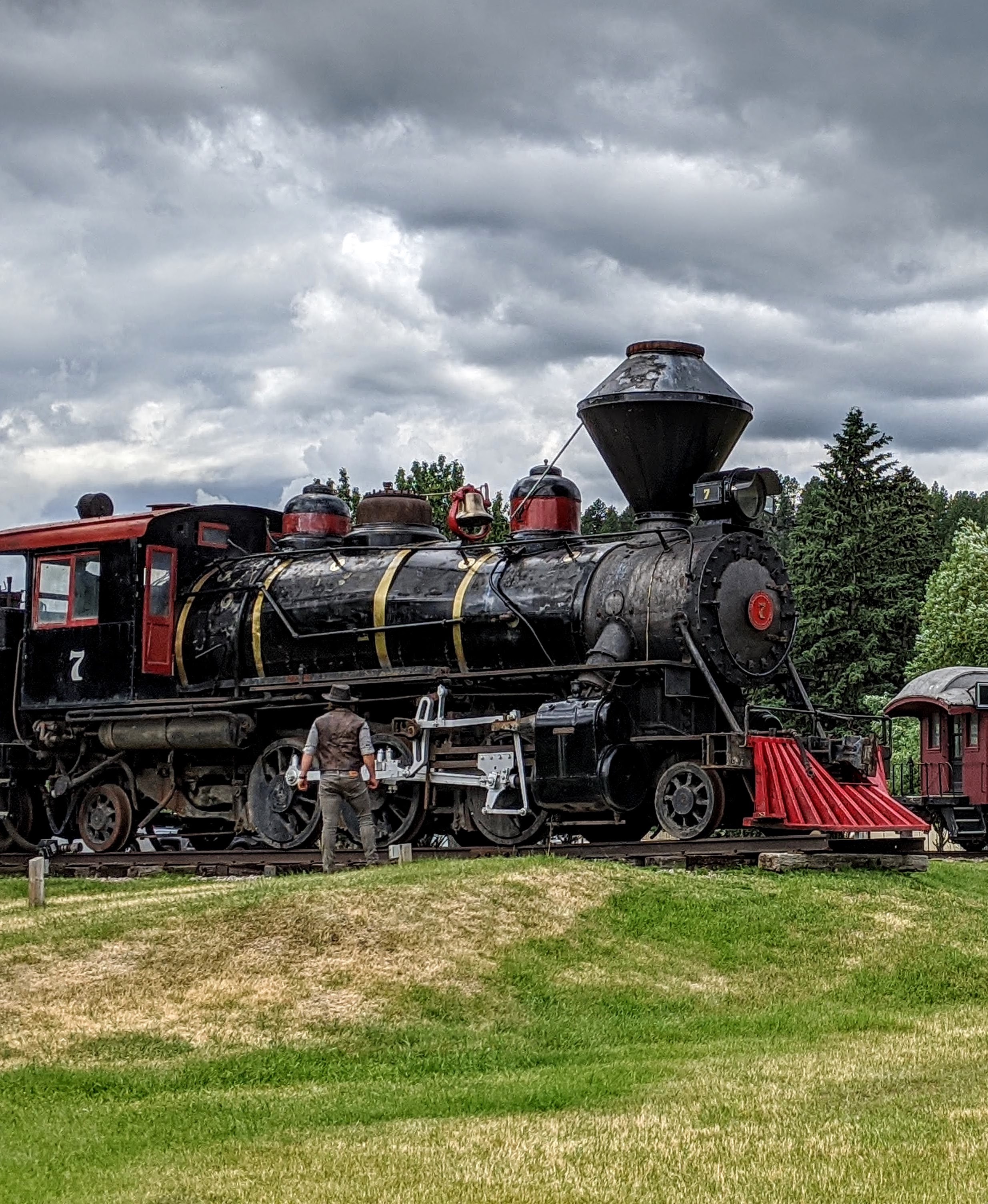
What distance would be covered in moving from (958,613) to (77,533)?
33557 millimetres

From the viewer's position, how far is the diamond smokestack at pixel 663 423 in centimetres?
1644

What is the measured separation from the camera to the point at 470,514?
60.0 ft

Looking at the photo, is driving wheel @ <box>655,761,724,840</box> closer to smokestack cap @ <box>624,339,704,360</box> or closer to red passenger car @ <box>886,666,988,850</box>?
smokestack cap @ <box>624,339,704,360</box>

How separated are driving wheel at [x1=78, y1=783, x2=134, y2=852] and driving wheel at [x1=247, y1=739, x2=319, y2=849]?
198 centimetres

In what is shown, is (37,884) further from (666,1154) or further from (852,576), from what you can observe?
(852,576)

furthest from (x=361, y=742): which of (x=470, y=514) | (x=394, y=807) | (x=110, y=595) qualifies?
(x=110, y=595)

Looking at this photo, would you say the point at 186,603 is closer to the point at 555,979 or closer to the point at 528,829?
the point at 528,829

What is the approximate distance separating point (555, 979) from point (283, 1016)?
1.95 meters

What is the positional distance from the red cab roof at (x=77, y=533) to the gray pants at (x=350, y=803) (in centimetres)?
498

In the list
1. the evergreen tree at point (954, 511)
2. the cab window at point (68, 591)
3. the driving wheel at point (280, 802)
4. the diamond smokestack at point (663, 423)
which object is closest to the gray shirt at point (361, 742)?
the driving wheel at point (280, 802)

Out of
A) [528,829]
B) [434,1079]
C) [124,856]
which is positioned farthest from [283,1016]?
[124,856]

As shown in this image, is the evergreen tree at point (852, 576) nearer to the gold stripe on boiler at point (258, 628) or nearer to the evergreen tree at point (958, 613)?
the evergreen tree at point (958, 613)

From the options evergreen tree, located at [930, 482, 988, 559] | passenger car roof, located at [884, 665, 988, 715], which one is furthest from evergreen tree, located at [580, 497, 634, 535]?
passenger car roof, located at [884, 665, 988, 715]

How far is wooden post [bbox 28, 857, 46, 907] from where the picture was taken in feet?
45.0
